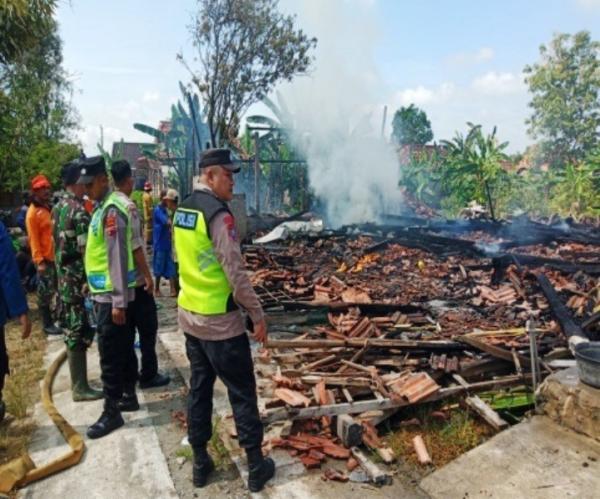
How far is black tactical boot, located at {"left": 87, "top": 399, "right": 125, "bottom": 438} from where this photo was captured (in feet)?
12.5

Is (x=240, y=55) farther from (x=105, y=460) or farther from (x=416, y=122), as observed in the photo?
(x=416, y=122)

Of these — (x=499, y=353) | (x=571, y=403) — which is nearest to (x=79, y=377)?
(x=499, y=353)

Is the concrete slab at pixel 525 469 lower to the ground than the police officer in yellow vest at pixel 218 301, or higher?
lower

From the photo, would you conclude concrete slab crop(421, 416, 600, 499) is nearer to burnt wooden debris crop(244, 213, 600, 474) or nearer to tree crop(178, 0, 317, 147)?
burnt wooden debris crop(244, 213, 600, 474)

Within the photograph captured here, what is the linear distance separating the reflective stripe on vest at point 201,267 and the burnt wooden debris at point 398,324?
1105 millimetres

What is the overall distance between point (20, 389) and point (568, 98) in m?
31.0

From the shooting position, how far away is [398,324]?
19.5ft

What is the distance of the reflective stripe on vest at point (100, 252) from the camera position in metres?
3.89

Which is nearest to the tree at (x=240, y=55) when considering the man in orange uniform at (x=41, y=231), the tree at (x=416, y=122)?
the man in orange uniform at (x=41, y=231)

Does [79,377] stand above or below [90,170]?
below

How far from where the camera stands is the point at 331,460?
3.42m

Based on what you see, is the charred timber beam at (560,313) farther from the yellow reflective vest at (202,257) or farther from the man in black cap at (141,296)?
the man in black cap at (141,296)

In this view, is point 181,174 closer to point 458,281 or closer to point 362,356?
point 458,281

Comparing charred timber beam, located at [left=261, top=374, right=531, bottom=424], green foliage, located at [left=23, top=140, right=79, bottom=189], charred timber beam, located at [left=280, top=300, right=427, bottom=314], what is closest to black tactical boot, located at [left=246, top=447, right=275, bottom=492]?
charred timber beam, located at [left=261, top=374, right=531, bottom=424]
